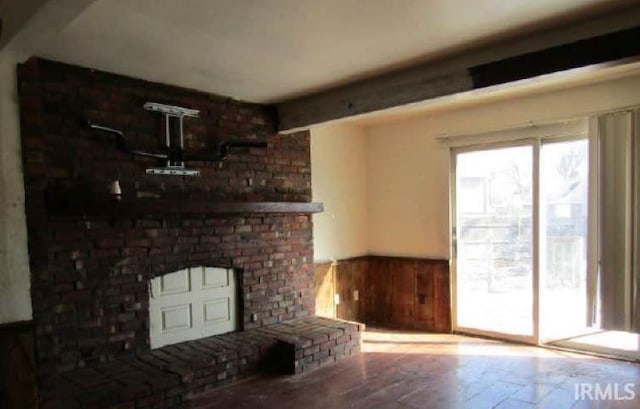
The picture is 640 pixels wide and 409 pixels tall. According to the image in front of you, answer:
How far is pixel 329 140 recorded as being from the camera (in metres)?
5.17

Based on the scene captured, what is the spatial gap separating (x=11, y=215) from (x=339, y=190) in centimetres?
337

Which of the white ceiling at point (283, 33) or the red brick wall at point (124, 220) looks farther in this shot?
the red brick wall at point (124, 220)

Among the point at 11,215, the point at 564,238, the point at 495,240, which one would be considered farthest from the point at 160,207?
the point at 564,238

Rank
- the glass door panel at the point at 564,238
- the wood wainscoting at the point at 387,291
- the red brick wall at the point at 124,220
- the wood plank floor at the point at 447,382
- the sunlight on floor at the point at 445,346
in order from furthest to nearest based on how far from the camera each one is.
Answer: the wood wainscoting at the point at 387,291 < the sunlight on floor at the point at 445,346 < the glass door panel at the point at 564,238 < the wood plank floor at the point at 447,382 < the red brick wall at the point at 124,220

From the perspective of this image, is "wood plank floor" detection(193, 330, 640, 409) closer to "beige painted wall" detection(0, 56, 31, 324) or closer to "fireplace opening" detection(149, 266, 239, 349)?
"fireplace opening" detection(149, 266, 239, 349)

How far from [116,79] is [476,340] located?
420cm

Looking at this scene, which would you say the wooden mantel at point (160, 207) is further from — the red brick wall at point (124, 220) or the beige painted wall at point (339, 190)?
the beige painted wall at point (339, 190)

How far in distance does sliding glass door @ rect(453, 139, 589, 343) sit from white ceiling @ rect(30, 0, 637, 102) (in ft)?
6.44

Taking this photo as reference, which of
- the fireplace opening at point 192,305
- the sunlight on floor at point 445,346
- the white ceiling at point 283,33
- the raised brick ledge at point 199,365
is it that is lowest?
the sunlight on floor at point 445,346

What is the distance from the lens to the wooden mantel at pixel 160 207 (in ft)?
9.68

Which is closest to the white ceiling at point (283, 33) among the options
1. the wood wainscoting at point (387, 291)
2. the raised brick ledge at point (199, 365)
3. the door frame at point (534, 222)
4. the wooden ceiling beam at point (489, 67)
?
the wooden ceiling beam at point (489, 67)

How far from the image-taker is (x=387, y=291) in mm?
5457

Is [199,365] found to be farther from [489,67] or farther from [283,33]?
[489,67]

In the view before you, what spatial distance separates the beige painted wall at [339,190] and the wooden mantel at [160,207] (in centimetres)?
79
